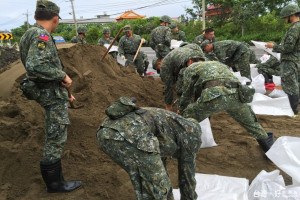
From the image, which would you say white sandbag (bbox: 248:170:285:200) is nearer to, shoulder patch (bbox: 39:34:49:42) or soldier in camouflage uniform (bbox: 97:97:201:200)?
soldier in camouflage uniform (bbox: 97:97:201:200)

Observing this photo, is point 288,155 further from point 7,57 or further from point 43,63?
point 7,57

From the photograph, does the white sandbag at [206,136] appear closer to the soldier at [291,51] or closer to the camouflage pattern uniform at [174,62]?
the camouflage pattern uniform at [174,62]

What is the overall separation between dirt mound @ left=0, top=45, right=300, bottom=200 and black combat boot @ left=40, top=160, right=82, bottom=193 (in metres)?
0.06

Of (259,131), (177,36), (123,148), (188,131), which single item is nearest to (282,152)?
(259,131)

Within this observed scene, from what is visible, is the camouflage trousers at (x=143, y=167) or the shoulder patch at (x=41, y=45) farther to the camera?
the shoulder patch at (x=41, y=45)

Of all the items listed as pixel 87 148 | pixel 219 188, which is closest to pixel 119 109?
pixel 219 188

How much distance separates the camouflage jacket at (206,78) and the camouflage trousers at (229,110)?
0.06m

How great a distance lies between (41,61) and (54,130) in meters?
0.62

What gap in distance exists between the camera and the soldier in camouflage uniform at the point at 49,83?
230 centimetres

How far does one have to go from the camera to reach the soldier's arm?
2.24m

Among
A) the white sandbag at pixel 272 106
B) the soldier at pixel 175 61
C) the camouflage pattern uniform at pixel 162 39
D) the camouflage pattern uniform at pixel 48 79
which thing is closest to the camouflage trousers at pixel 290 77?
the white sandbag at pixel 272 106

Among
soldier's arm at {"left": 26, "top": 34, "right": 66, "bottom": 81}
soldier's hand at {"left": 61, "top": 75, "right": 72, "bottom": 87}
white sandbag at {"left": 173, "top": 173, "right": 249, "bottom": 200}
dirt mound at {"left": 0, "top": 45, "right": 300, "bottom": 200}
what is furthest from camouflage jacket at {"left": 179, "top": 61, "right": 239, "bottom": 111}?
soldier's arm at {"left": 26, "top": 34, "right": 66, "bottom": 81}

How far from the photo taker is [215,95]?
2.68 metres

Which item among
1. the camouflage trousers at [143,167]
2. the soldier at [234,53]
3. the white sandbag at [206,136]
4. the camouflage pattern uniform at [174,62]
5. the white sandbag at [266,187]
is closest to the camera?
the camouflage trousers at [143,167]
